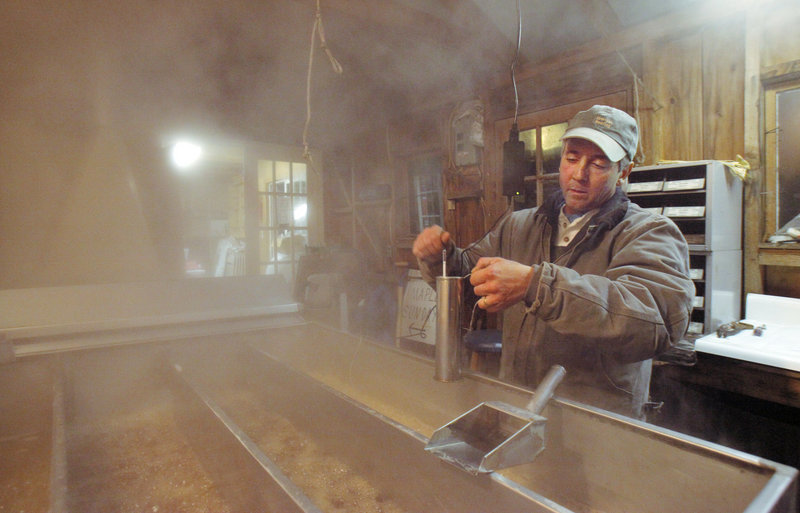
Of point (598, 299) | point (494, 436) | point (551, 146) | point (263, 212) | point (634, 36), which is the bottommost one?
point (494, 436)

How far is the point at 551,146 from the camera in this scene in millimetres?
3266

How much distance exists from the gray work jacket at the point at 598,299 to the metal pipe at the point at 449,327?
21cm

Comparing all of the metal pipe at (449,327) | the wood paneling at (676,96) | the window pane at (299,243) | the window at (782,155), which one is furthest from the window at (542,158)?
the window pane at (299,243)

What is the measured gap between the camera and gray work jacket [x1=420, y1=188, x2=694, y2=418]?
104 centimetres

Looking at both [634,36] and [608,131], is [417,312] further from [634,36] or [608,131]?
[608,131]

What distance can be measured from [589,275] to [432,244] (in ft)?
1.90

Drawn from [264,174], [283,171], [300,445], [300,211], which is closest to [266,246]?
[300,211]

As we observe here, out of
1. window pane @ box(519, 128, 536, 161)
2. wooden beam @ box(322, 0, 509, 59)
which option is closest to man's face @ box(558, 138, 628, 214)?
wooden beam @ box(322, 0, 509, 59)

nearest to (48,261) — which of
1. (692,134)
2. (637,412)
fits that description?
(637,412)

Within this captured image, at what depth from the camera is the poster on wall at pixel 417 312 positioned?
4.10 metres

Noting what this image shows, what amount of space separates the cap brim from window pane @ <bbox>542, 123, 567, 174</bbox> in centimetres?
195

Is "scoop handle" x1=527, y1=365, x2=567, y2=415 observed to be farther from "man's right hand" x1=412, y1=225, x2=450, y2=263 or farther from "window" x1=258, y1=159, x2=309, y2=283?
"window" x1=258, y1=159, x2=309, y2=283

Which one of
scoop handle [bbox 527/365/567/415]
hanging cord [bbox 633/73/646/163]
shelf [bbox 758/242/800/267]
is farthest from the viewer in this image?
hanging cord [bbox 633/73/646/163]

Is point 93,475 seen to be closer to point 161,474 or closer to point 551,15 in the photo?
point 161,474
